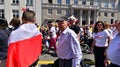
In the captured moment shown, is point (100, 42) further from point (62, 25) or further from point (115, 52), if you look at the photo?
point (115, 52)

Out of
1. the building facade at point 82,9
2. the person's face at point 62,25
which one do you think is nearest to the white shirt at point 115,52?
the person's face at point 62,25

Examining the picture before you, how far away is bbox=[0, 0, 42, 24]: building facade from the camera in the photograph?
210 ft

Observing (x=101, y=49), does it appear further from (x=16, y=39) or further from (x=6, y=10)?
(x=6, y=10)

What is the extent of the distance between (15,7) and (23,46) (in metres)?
60.5

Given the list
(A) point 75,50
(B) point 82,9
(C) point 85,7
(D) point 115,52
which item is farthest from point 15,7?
(D) point 115,52

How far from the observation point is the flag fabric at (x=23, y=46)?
16.9 feet

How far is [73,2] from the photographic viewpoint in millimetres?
79062

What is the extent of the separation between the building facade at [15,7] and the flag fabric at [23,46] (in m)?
58.5

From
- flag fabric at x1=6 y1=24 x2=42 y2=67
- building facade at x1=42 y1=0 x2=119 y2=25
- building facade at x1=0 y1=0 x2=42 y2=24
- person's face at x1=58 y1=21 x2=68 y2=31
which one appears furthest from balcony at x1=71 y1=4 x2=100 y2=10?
flag fabric at x1=6 y1=24 x2=42 y2=67

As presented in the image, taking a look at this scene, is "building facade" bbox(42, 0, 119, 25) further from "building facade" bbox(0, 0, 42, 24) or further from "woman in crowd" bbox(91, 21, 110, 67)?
"woman in crowd" bbox(91, 21, 110, 67)

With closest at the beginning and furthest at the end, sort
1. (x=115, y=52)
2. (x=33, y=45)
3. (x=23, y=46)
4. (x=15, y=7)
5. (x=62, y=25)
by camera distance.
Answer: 1. (x=23, y=46)
2. (x=33, y=45)
3. (x=115, y=52)
4. (x=62, y=25)
5. (x=15, y=7)

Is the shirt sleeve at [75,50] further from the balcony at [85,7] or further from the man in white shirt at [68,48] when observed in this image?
the balcony at [85,7]

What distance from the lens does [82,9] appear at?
262 ft

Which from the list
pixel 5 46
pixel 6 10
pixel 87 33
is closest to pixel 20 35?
pixel 5 46
